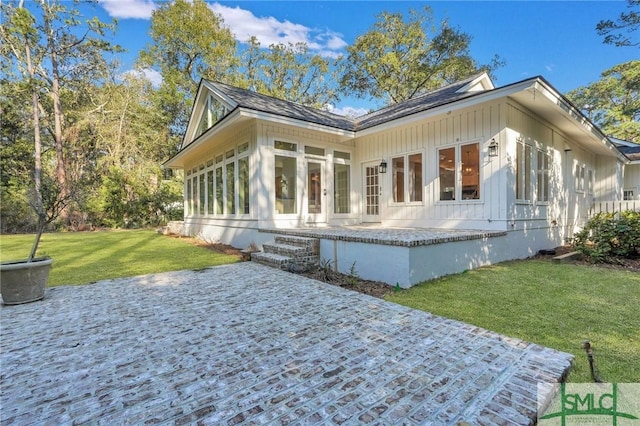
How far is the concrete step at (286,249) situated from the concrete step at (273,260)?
100 mm

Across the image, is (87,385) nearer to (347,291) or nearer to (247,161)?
(347,291)

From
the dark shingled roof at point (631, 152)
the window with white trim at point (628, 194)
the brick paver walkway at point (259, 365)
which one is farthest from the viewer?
the window with white trim at point (628, 194)

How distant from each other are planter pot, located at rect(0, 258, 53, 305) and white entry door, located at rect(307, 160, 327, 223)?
19.1ft

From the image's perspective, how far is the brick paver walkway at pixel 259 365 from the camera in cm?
172

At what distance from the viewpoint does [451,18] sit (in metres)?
19.2

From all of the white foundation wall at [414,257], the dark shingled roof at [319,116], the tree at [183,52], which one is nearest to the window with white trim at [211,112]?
the dark shingled roof at [319,116]

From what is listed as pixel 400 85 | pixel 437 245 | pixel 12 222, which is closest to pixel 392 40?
pixel 400 85

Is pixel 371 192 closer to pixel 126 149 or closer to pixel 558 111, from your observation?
pixel 558 111

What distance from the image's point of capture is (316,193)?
8.75m

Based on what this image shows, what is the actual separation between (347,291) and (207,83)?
353 inches

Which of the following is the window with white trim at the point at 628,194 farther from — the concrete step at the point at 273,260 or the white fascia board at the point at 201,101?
the white fascia board at the point at 201,101

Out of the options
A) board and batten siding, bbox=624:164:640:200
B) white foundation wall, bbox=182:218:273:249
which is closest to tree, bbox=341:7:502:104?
board and batten siding, bbox=624:164:640:200

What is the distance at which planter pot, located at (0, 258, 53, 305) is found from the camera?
3.71m

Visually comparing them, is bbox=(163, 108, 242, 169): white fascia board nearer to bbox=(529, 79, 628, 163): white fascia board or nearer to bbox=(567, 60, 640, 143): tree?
bbox=(529, 79, 628, 163): white fascia board
